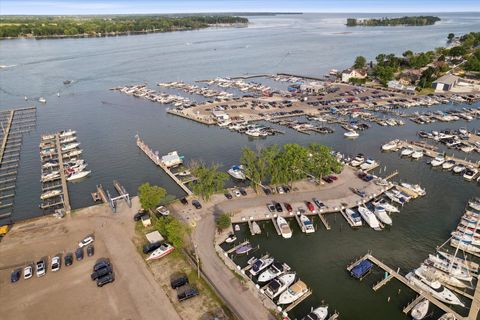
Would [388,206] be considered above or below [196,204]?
below

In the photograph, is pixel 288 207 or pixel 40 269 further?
pixel 288 207

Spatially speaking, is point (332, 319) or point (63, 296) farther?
point (63, 296)

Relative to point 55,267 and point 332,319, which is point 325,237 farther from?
point 55,267

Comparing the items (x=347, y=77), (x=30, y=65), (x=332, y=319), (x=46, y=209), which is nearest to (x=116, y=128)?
(x=46, y=209)

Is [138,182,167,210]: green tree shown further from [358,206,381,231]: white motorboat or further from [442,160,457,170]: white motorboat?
[442,160,457,170]: white motorboat

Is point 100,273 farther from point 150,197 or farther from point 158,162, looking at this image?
point 158,162

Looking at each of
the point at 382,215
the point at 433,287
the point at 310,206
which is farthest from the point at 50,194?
the point at 433,287
